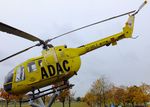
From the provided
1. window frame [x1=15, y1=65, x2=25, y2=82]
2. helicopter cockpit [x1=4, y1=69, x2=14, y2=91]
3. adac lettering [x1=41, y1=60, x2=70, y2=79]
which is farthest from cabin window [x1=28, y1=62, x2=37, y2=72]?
helicopter cockpit [x1=4, y1=69, x2=14, y2=91]

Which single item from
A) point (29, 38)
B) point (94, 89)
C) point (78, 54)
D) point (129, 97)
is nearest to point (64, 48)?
point (78, 54)

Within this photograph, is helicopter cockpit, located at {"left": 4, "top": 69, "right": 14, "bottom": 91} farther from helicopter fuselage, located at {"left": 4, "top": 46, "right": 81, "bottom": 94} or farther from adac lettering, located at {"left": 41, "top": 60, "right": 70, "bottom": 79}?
adac lettering, located at {"left": 41, "top": 60, "right": 70, "bottom": 79}

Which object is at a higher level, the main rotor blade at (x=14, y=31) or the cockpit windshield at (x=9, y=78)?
the main rotor blade at (x=14, y=31)

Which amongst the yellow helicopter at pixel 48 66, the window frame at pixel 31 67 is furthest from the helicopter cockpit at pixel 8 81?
Result: the window frame at pixel 31 67

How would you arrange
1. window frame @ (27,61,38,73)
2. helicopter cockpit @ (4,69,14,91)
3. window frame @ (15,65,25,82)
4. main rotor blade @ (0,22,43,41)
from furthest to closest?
helicopter cockpit @ (4,69,14,91), window frame @ (15,65,25,82), window frame @ (27,61,38,73), main rotor blade @ (0,22,43,41)

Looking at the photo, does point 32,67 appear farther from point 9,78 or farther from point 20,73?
point 9,78

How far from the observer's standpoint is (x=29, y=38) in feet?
69.8

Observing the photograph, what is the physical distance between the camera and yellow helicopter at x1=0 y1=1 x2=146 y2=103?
70.5 ft

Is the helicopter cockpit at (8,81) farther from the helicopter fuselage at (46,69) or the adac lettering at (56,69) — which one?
the adac lettering at (56,69)

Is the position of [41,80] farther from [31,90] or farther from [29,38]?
[29,38]

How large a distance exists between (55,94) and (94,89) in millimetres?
68529

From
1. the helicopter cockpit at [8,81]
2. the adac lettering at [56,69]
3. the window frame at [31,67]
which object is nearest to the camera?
the adac lettering at [56,69]

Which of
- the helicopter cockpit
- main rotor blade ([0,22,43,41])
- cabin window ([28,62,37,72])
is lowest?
the helicopter cockpit

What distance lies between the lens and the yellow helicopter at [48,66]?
21500 millimetres
